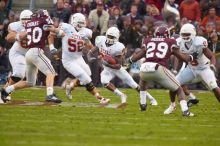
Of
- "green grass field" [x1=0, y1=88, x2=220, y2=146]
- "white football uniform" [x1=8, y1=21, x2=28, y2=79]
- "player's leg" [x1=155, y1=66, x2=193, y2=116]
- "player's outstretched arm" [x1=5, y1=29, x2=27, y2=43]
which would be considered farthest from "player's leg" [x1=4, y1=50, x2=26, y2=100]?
"player's leg" [x1=155, y1=66, x2=193, y2=116]

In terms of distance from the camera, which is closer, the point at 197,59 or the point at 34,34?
the point at 197,59

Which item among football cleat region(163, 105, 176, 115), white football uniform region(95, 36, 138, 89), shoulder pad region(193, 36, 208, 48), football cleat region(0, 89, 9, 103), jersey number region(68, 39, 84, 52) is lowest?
football cleat region(0, 89, 9, 103)

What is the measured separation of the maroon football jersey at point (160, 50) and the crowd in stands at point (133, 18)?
19.7 ft

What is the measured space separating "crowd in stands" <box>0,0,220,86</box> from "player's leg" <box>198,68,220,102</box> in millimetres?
4874

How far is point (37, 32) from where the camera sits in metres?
13.1

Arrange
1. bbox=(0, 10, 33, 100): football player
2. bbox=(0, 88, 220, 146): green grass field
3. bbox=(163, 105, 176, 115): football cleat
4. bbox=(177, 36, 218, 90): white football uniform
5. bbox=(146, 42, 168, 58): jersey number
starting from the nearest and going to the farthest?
bbox=(0, 88, 220, 146): green grass field < bbox=(146, 42, 168, 58): jersey number < bbox=(163, 105, 176, 115): football cleat < bbox=(177, 36, 218, 90): white football uniform < bbox=(0, 10, 33, 100): football player

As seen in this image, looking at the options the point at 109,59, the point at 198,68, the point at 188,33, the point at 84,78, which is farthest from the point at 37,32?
the point at 198,68

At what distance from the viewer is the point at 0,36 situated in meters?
18.7

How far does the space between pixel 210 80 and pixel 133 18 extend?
257 inches

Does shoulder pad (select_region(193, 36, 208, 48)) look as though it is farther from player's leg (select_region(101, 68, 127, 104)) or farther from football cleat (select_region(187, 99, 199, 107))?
player's leg (select_region(101, 68, 127, 104))

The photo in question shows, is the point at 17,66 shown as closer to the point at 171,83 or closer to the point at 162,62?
the point at 162,62

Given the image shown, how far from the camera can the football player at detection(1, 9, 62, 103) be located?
1294cm

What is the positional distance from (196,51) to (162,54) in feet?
3.98

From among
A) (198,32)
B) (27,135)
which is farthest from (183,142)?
(198,32)
